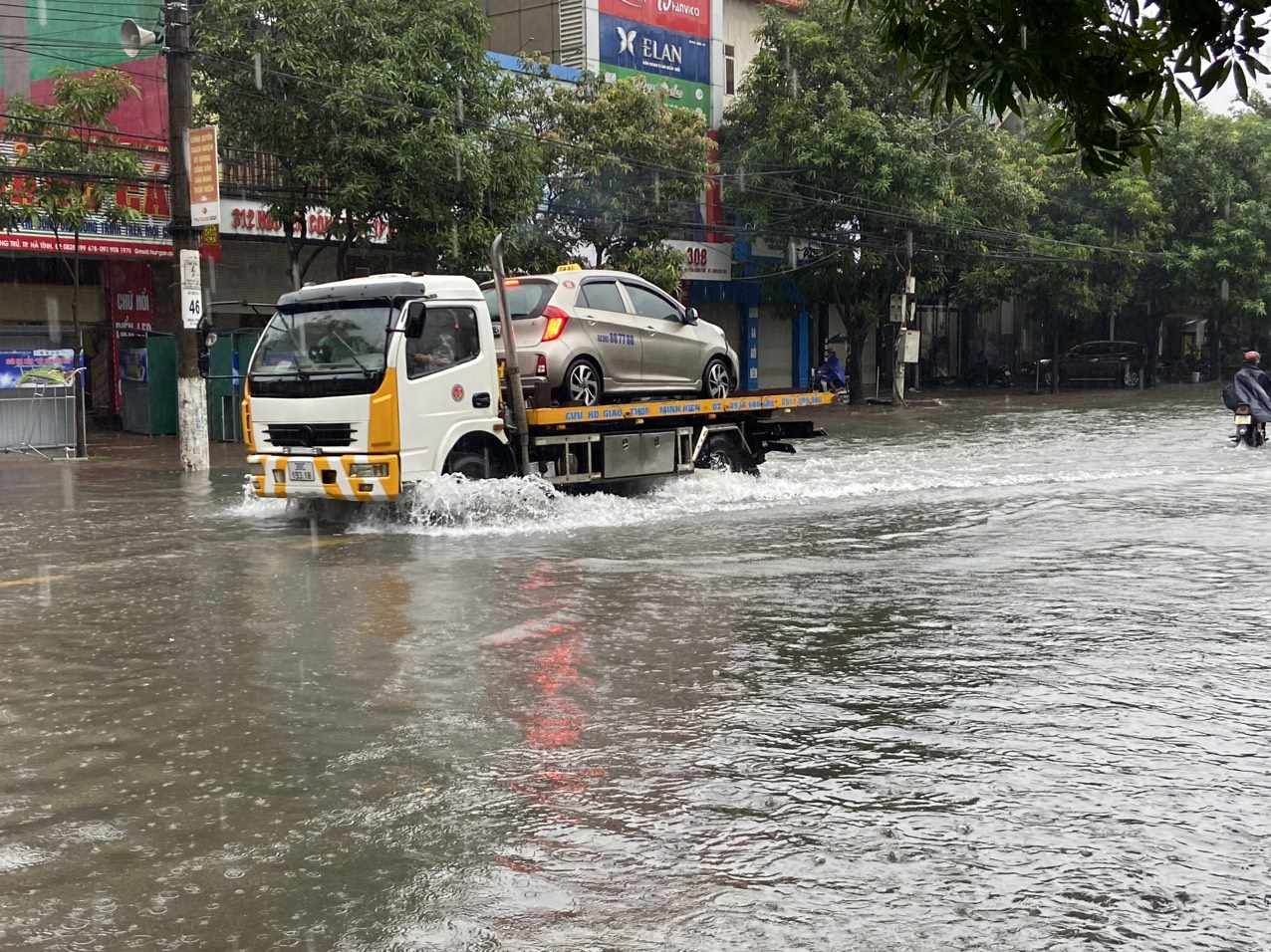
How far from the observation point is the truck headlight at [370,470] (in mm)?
12852

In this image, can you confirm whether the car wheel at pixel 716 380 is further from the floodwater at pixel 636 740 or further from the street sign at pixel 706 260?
the street sign at pixel 706 260

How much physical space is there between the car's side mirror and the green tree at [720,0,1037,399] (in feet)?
77.9

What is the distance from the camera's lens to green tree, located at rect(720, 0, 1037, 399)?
35.2 metres

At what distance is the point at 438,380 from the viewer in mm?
13258

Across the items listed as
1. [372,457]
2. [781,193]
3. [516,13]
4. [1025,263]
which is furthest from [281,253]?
[1025,263]

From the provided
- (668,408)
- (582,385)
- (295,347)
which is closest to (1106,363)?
(668,408)

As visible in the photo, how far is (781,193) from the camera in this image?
3641 cm

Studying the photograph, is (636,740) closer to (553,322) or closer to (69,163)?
(553,322)

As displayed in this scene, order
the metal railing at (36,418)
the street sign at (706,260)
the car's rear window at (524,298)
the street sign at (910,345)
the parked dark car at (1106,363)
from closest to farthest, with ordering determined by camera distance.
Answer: the car's rear window at (524,298) → the metal railing at (36,418) → the street sign at (706,260) → the street sign at (910,345) → the parked dark car at (1106,363)

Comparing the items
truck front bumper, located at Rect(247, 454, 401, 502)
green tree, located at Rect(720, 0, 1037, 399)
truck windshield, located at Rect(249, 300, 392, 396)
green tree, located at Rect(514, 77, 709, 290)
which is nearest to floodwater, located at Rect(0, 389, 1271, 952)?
truck front bumper, located at Rect(247, 454, 401, 502)

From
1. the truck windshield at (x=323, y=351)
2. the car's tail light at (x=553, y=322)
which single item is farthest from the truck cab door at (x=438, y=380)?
the car's tail light at (x=553, y=322)

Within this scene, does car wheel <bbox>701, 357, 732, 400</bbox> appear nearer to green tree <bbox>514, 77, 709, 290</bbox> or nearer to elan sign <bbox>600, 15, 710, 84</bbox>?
green tree <bbox>514, 77, 709, 290</bbox>

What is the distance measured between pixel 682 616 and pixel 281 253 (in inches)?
830

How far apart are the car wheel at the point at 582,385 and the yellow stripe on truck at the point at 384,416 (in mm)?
2339
